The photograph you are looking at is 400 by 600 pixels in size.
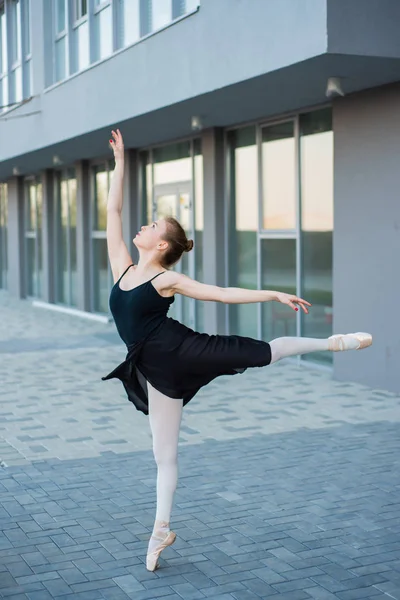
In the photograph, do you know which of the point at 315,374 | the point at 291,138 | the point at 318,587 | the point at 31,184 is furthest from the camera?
the point at 31,184

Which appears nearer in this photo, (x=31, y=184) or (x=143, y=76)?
(x=143, y=76)

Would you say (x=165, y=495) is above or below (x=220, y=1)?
below

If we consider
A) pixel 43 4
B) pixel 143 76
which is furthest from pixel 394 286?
pixel 43 4

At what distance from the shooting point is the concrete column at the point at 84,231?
20.0 metres

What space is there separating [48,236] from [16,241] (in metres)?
3.40

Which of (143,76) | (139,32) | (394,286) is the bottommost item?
(394,286)

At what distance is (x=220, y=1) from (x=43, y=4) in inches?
350

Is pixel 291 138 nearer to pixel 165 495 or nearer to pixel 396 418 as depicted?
pixel 396 418

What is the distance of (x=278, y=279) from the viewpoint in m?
12.6

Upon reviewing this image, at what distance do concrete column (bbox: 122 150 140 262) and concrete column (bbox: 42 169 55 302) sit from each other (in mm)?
5766

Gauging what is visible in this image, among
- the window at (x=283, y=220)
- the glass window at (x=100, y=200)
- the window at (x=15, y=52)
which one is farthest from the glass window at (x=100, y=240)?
the window at (x=283, y=220)

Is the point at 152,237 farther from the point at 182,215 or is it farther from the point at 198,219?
the point at 182,215

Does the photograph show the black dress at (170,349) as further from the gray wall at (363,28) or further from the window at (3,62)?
the window at (3,62)

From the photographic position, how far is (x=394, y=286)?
9.90 m
